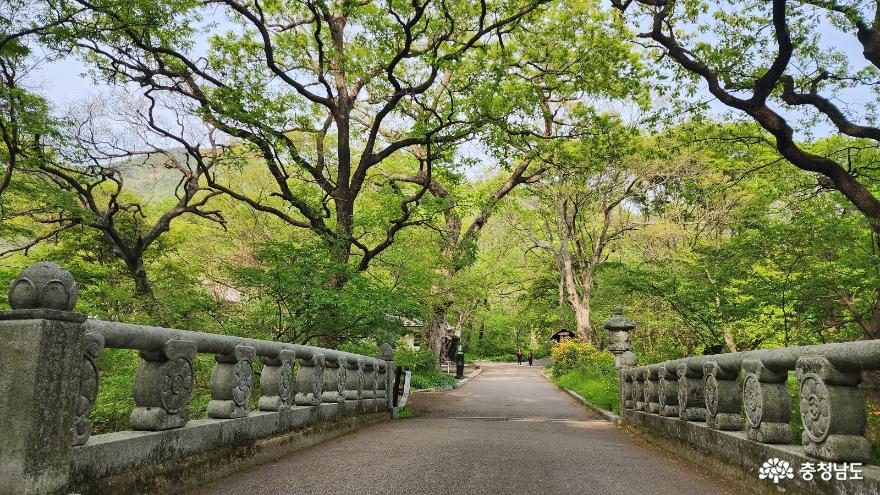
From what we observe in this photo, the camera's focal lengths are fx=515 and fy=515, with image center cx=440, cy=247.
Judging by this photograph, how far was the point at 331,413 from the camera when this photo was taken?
7824mm

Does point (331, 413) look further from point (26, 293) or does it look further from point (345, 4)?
point (345, 4)

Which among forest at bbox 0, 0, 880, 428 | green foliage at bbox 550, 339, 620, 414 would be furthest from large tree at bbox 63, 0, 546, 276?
green foliage at bbox 550, 339, 620, 414

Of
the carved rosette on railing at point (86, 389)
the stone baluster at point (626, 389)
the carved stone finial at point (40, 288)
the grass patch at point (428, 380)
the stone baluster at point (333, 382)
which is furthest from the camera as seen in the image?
the grass patch at point (428, 380)

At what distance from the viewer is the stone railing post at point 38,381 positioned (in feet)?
8.94

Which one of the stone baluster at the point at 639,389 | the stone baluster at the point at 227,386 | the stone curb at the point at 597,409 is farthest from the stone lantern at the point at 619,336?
the stone baluster at the point at 227,386

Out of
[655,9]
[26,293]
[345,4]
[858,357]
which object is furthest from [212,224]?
[858,357]

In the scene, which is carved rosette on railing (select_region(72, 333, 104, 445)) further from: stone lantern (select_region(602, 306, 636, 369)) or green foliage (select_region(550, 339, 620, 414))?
green foliage (select_region(550, 339, 620, 414))

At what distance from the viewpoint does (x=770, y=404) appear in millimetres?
4367

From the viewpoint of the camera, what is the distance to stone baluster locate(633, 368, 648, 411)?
30.0 feet

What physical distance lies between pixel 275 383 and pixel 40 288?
11.4 ft

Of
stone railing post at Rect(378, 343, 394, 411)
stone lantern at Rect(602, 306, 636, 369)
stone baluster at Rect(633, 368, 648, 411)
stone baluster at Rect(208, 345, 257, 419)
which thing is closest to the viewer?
stone baluster at Rect(208, 345, 257, 419)

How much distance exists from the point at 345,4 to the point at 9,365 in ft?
39.9

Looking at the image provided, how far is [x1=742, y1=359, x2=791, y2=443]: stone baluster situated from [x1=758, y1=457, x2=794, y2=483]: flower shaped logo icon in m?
0.19

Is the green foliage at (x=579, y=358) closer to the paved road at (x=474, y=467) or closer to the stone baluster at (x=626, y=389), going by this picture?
the stone baluster at (x=626, y=389)
